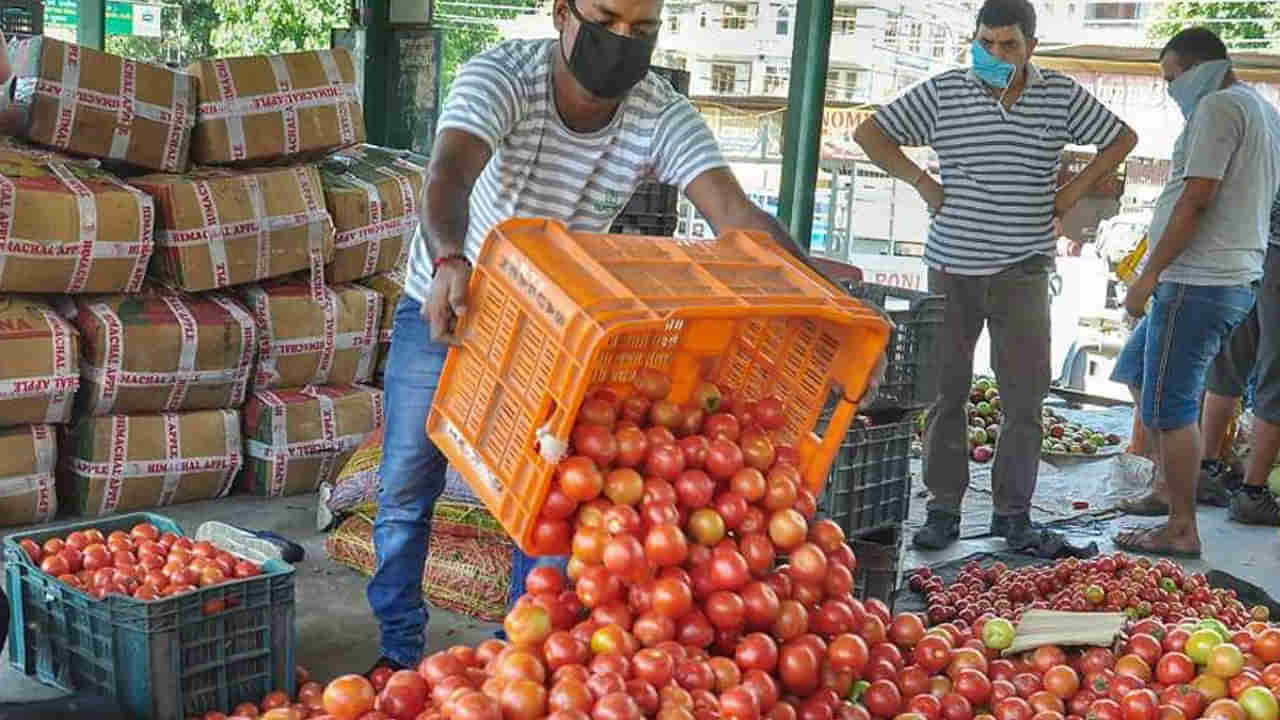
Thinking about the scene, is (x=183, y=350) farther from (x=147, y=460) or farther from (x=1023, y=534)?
(x=1023, y=534)

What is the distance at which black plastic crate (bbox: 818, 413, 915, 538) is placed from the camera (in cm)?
413

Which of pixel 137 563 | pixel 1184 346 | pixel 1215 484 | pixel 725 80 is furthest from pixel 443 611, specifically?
pixel 725 80

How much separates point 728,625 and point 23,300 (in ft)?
12.7

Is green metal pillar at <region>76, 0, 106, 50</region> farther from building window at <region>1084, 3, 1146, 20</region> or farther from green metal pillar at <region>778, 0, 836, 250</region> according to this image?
building window at <region>1084, 3, 1146, 20</region>

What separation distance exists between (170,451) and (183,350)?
427 millimetres

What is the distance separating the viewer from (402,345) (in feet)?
10.5

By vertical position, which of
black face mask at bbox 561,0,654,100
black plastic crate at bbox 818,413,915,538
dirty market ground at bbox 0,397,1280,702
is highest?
black face mask at bbox 561,0,654,100

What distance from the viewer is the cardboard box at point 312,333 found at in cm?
568

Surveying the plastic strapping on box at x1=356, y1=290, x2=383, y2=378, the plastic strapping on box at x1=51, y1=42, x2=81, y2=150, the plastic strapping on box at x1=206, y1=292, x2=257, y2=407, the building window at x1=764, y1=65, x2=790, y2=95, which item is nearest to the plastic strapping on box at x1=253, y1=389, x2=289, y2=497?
the plastic strapping on box at x1=206, y1=292, x2=257, y2=407

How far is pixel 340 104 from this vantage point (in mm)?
5941

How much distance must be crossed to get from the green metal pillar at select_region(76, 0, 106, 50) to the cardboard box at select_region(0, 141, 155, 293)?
7.54 feet

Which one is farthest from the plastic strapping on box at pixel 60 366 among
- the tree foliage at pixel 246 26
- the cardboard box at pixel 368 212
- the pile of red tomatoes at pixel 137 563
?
the tree foliage at pixel 246 26

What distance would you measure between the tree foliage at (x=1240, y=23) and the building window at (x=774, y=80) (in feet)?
11.1

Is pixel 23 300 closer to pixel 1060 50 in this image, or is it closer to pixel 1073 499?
pixel 1073 499
